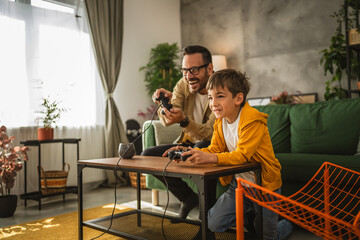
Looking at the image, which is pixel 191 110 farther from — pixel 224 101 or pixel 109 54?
pixel 109 54

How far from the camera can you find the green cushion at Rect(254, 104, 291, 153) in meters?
2.62

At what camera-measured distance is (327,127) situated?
7.98 feet

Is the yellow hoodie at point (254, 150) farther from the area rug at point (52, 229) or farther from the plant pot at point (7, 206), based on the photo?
the plant pot at point (7, 206)

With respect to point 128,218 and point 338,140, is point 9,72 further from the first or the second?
point 338,140

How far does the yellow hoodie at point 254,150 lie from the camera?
53.6 inches

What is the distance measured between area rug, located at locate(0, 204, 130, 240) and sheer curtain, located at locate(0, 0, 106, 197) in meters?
0.88

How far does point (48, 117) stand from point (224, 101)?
228cm

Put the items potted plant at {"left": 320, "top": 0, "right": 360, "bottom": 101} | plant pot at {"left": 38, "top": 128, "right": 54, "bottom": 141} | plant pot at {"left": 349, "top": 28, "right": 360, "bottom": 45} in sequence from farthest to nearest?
potted plant at {"left": 320, "top": 0, "right": 360, "bottom": 101}
plant pot at {"left": 349, "top": 28, "right": 360, "bottom": 45}
plant pot at {"left": 38, "top": 128, "right": 54, "bottom": 141}

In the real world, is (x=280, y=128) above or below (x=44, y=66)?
below

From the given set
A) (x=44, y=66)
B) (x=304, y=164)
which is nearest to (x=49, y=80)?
(x=44, y=66)

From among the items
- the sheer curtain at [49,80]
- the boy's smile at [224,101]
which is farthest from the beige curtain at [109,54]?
the boy's smile at [224,101]

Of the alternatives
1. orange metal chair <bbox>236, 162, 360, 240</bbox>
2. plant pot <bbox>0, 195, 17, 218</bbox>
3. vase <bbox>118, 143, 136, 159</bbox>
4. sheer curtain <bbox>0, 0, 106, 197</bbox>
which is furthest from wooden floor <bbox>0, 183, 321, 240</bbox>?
vase <bbox>118, 143, 136, 159</bbox>

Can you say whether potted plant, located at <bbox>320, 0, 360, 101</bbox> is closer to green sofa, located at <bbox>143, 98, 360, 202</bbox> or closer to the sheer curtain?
green sofa, located at <bbox>143, 98, 360, 202</bbox>

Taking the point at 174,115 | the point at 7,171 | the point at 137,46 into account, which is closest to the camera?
the point at 174,115
